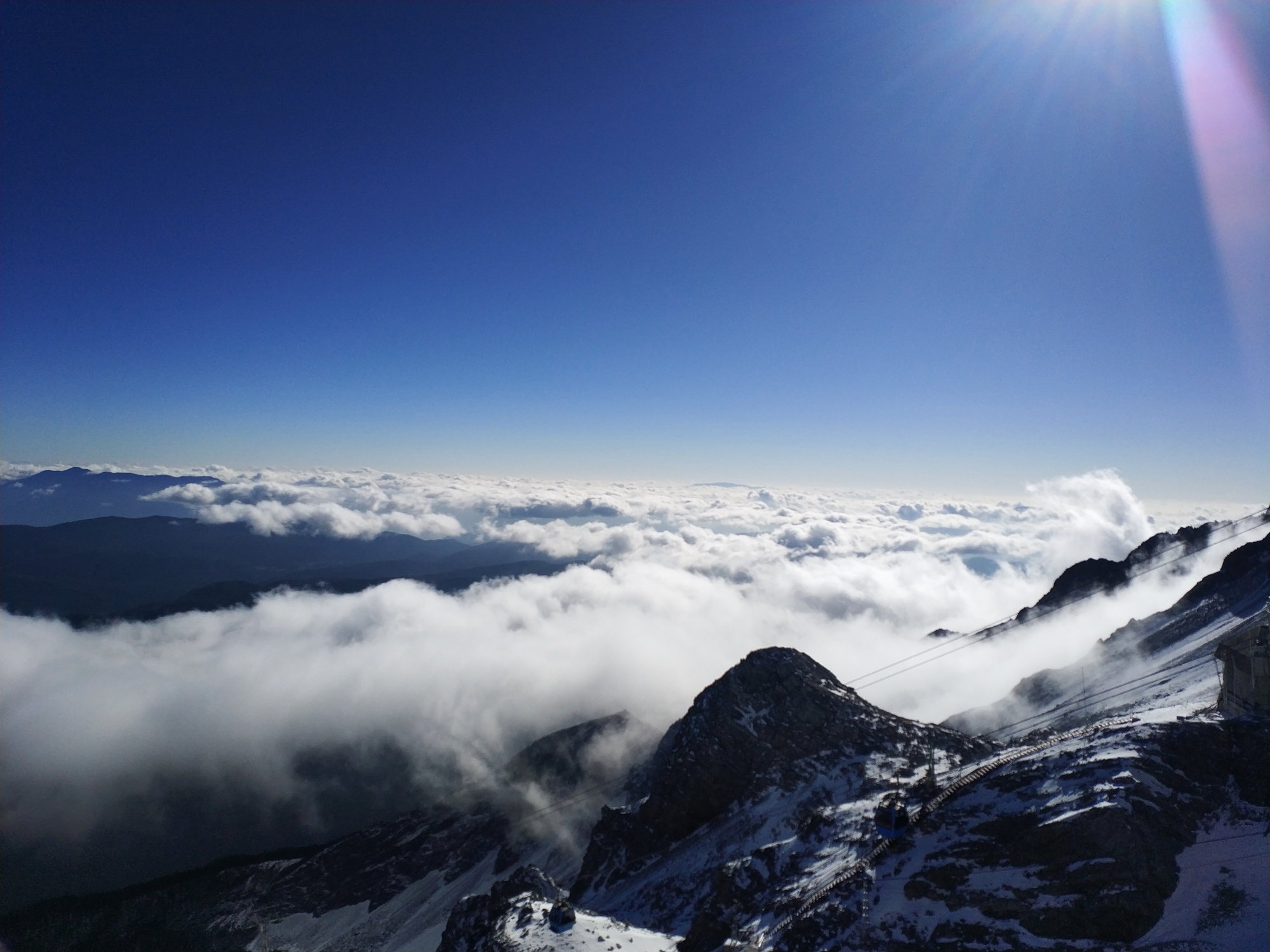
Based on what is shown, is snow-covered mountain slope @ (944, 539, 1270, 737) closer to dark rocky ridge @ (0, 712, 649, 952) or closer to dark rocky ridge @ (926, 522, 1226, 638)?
dark rocky ridge @ (926, 522, 1226, 638)

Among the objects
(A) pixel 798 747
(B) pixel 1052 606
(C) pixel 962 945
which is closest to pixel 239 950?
(A) pixel 798 747

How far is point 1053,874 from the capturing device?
2630 cm

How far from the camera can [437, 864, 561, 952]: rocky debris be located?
42531 mm

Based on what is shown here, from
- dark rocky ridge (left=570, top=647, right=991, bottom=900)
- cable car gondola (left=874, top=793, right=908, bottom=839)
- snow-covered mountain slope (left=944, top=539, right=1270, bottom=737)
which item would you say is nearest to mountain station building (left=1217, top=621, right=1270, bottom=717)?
snow-covered mountain slope (left=944, top=539, right=1270, bottom=737)

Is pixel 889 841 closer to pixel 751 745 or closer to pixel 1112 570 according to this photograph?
pixel 751 745

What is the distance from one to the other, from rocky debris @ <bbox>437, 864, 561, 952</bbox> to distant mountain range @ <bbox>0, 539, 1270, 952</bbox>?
10.2 inches

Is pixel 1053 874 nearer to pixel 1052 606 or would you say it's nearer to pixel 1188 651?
pixel 1188 651

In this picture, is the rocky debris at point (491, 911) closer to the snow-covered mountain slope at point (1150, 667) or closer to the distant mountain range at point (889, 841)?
the distant mountain range at point (889, 841)

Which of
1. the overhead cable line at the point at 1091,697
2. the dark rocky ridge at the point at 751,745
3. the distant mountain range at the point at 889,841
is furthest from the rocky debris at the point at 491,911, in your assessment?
the overhead cable line at the point at 1091,697

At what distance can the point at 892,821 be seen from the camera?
32219 mm

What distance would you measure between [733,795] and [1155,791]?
3842 centimetres

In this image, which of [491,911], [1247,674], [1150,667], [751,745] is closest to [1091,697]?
[1150,667]

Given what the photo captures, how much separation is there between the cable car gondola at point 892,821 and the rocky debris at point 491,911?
21288 millimetres

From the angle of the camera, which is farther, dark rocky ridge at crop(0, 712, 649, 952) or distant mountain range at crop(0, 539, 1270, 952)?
dark rocky ridge at crop(0, 712, 649, 952)
